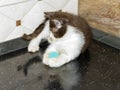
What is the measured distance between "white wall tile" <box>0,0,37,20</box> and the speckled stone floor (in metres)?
0.16

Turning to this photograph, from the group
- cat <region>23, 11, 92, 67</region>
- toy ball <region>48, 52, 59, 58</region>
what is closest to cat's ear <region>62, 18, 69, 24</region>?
cat <region>23, 11, 92, 67</region>

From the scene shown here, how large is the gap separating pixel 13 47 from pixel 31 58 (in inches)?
4.2

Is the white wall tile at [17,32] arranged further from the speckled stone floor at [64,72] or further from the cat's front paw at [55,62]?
the cat's front paw at [55,62]

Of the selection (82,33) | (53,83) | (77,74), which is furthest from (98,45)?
(53,83)

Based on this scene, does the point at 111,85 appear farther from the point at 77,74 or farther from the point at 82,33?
the point at 82,33

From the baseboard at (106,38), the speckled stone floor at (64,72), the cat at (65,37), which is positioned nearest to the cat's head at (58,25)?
the cat at (65,37)

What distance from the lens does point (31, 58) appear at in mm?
1126

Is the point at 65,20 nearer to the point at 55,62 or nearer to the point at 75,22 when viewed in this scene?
the point at 75,22

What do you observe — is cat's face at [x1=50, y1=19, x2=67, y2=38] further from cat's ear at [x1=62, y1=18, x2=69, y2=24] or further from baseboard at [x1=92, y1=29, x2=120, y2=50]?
baseboard at [x1=92, y1=29, x2=120, y2=50]

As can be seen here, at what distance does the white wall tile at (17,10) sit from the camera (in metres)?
1.10

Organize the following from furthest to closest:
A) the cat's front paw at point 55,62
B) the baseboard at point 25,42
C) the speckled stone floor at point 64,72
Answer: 1. the baseboard at point 25,42
2. the cat's front paw at point 55,62
3. the speckled stone floor at point 64,72

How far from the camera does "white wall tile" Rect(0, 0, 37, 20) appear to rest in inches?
43.4

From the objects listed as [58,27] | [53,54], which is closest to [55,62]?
[53,54]

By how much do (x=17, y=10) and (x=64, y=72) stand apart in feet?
1.13
